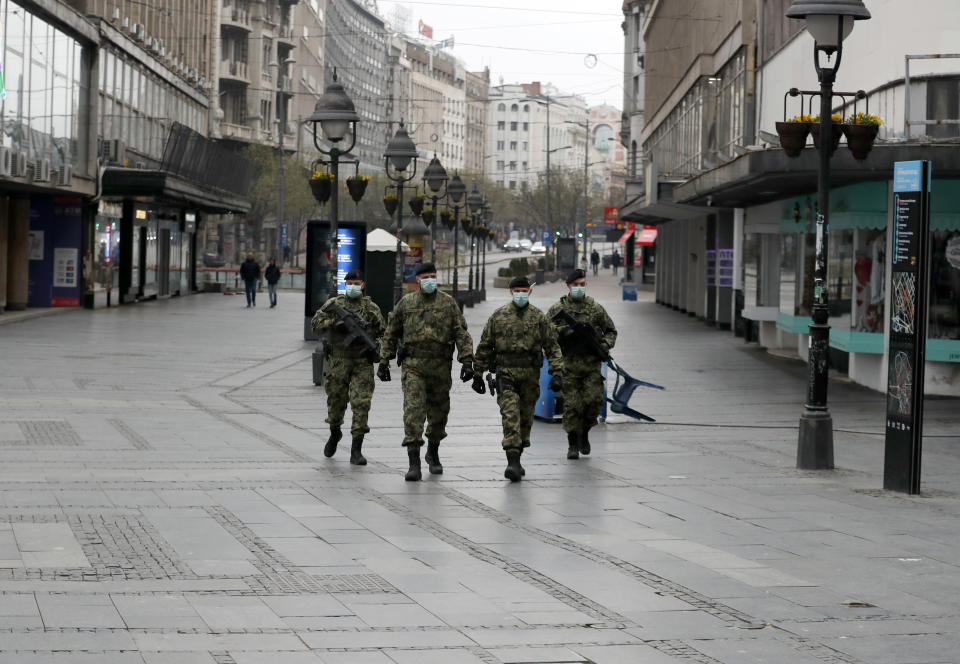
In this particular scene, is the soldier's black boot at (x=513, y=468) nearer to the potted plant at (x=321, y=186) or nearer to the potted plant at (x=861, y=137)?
the potted plant at (x=861, y=137)

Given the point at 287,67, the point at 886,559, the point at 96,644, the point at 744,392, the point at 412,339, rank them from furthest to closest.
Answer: the point at 287,67 < the point at 744,392 < the point at 412,339 < the point at 886,559 < the point at 96,644

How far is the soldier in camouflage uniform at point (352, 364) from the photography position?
1355cm

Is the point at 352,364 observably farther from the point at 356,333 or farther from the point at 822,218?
the point at 822,218

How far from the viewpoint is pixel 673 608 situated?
26.1 ft

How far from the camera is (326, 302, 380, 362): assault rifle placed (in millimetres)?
13438

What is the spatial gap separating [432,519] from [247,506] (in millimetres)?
1391

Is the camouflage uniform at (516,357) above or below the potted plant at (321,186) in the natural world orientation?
below

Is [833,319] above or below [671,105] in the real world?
below

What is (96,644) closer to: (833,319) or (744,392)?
(744,392)

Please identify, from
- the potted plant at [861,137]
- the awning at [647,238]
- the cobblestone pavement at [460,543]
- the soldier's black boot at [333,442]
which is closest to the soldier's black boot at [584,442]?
the cobblestone pavement at [460,543]

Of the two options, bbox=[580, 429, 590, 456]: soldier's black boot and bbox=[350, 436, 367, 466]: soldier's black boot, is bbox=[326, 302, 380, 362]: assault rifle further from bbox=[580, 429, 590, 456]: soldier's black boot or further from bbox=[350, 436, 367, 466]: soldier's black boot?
bbox=[580, 429, 590, 456]: soldier's black boot

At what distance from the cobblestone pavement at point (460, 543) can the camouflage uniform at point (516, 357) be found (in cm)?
57

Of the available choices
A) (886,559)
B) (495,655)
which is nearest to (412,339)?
(886,559)

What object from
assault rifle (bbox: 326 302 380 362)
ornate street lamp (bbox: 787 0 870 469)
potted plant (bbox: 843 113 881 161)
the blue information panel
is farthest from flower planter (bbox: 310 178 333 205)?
ornate street lamp (bbox: 787 0 870 469)
